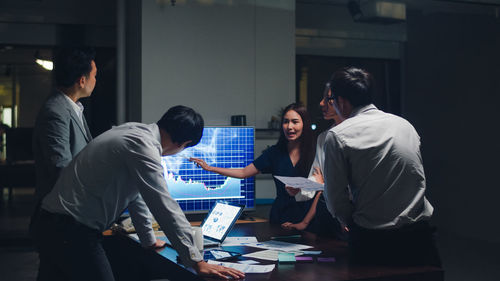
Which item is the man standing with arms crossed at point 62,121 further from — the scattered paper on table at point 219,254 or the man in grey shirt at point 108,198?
the scattered paper on table at point 219,254

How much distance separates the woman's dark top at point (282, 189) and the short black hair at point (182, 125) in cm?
134

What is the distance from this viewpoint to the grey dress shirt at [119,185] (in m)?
1.93

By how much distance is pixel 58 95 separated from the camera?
2.54 meters

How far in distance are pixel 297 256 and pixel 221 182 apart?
1.41m

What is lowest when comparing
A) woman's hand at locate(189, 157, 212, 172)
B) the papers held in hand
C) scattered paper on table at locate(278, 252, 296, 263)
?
scattered paper on table at locate(278, 252, 296, 263)

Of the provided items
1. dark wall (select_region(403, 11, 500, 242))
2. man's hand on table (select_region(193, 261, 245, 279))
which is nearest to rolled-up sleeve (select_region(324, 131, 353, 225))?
man's hand on table (select_region(193, 261, 245, 279))

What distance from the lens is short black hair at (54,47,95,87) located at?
8.36ft

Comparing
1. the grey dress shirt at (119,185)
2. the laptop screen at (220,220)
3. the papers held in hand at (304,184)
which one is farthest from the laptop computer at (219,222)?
the grey dress shirt at (119,185)

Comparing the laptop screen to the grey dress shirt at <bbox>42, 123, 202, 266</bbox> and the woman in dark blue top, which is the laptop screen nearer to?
the woman in dark blue top

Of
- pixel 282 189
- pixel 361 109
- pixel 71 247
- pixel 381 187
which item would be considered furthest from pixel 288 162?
pixel 71 247

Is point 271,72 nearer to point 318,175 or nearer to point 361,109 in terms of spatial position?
point 318,175

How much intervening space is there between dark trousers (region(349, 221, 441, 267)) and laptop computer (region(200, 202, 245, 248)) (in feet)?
2.68

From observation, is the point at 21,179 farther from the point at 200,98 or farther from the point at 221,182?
the point at 221,182

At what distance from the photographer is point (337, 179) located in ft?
6.91
